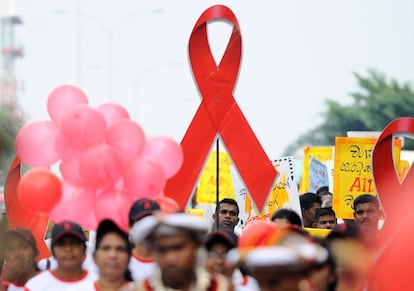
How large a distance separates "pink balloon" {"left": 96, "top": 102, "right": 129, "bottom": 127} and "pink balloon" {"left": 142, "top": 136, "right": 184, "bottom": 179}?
0.29m

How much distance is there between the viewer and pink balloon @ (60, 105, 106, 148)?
30.4 ft

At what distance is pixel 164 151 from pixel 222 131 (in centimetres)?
159

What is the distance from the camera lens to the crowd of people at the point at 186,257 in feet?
21.9

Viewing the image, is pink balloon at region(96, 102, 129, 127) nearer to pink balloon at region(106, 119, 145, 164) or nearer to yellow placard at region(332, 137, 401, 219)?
pink balloon at region(106, 119, 145, 164)

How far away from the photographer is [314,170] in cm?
1809

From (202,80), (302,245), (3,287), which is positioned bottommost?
(3,287)

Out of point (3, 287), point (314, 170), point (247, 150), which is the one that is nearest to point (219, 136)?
point (247, 150)

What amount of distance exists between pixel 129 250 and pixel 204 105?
3.29 m

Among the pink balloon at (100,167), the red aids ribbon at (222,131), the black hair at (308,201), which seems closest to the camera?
the pink balloon at (100,167)

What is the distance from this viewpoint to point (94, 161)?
29.8ft

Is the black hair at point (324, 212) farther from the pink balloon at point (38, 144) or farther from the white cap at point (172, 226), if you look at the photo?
the white cap at point (172, 226)

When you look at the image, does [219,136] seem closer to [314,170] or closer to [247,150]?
[247,150]

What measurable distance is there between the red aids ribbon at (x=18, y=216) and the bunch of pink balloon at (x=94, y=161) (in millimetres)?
1264

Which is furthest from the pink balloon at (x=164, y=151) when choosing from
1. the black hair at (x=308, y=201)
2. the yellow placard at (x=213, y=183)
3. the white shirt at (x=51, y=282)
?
the yellow placard at (x=213, y=183)
